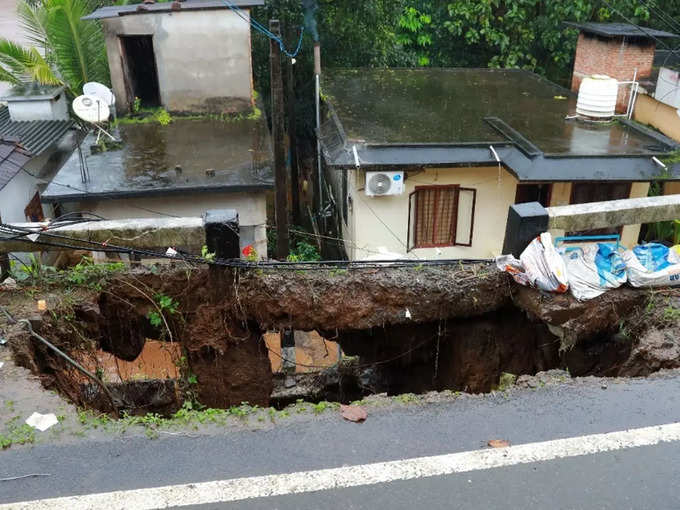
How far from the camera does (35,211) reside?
518 inches

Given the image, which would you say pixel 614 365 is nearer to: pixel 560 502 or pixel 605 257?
pixel 605 257

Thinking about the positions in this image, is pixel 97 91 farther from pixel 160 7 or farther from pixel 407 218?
pixel 407 218

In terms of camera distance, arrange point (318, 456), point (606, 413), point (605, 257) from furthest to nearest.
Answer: point (605, 257), point (606, 413), point (318, 456)

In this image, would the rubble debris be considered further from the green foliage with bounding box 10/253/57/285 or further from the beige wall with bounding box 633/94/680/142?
the beige wall with bounding box 633/94/680/142

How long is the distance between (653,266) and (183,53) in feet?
39.5

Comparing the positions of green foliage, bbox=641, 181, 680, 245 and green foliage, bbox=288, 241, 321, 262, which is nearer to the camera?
green foliage, bbox=641, 181, 680, 245

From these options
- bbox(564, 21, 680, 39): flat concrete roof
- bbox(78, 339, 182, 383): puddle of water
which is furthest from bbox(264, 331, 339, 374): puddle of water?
bbox(564, 21, 680, 39): flat concrete roof

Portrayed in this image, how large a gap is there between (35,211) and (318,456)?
11.4 metres

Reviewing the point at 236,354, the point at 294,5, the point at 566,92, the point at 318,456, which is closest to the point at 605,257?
the point at 318,456

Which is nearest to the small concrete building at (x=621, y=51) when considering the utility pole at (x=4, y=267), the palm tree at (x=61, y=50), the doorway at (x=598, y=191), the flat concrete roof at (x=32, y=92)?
the doorway at (x=598, y=191)

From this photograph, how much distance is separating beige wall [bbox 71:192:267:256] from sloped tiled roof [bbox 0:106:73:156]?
2436mm

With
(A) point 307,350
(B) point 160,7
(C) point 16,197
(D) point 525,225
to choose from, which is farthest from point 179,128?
(D) point 525,225

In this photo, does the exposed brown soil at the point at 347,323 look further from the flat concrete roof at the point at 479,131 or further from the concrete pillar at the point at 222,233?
the flat concrete roof at the point at 479,131

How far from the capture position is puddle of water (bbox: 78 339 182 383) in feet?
20.7
